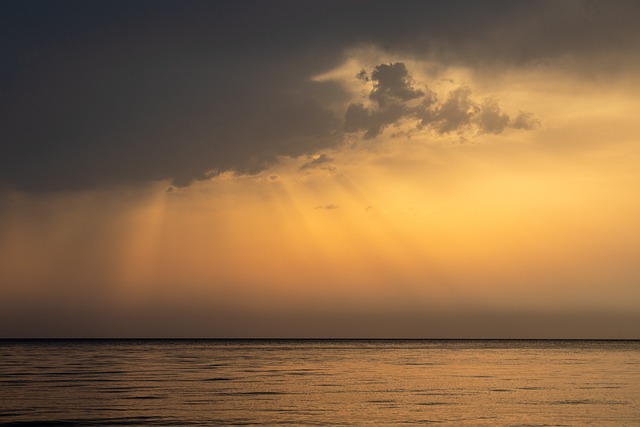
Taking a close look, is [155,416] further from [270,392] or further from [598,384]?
[598,384]

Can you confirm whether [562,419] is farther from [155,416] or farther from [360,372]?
[360,372]

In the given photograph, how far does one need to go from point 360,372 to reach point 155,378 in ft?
68.1

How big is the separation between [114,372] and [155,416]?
3572cm

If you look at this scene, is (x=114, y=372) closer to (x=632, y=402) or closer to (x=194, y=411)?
(x=194, y=411)

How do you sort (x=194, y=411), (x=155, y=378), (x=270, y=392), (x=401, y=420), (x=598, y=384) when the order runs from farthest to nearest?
(x=155, y=378) < (x=598, y=384) < (x=270, y=392) < (x=194, y=411) < (x=401, y=420)

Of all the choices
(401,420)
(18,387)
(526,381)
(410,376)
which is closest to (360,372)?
(410,376)

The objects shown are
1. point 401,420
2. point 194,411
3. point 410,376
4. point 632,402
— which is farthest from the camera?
point 410,376

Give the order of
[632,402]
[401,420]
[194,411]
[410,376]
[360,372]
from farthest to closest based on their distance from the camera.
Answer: [360,372]
[410,376]
[632,402]
[194,411]
[401,420]

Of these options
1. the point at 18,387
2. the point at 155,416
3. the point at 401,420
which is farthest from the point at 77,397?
the point at 401,420

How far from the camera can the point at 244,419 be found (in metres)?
38.0

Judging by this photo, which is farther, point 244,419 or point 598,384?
point 598,384

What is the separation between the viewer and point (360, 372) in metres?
75.2

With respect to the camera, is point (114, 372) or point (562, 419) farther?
point (114, 372)

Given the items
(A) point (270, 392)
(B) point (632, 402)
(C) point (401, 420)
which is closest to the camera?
(C) point (401, 420)
